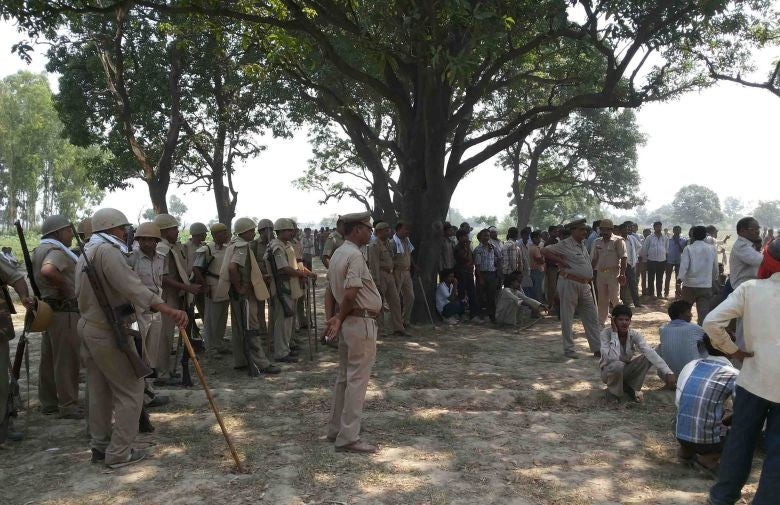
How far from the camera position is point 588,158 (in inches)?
1234

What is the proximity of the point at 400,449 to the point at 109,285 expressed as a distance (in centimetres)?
258

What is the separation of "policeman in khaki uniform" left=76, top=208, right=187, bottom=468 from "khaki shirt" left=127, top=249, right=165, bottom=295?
1268 mm

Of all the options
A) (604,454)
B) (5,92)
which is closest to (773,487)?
(604,454)

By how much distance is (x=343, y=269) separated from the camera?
4.61m

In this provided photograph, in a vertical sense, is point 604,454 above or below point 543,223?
below

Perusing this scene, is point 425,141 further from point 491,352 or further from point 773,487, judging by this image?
point 773,487

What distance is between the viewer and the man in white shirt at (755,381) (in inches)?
127

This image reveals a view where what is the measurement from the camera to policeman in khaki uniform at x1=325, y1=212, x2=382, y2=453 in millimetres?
4574

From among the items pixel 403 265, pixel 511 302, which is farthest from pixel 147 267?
pixel 511 302

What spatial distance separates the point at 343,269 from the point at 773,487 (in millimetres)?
3069

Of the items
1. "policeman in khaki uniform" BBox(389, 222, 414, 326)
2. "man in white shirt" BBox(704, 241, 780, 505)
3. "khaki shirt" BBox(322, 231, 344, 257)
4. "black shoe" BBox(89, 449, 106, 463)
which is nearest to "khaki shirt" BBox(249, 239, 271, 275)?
"khaki shirt" BBox(322, 231, 344, 257)

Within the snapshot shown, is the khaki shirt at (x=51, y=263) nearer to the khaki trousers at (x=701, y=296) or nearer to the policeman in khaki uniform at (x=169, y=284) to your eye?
the policeman in khaki uniform at (x=169, y=284)

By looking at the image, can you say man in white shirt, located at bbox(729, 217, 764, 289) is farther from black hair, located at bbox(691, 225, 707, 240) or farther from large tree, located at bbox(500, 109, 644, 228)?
large tree, located at bbox(500, 109, 644, 228)

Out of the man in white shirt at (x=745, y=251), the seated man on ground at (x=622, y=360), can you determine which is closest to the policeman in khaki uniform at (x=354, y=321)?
the seated man on ground at (x=622, y=360)
